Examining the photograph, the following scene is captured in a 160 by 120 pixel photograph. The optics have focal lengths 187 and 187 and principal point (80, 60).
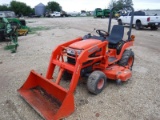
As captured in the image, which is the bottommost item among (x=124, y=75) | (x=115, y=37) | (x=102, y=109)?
(x=102, y=109)

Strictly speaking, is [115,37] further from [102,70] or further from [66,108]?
[66,108]

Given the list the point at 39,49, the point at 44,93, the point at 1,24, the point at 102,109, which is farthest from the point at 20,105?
the point at 1,24

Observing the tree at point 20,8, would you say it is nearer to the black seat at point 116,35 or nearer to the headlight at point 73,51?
the black seat at point 116,35

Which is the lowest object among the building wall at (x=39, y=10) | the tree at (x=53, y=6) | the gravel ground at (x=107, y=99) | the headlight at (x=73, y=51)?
the gravel ground at (x=107, y=99)

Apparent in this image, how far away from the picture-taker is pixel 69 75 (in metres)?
4.94

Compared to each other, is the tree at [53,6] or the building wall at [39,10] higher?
the tree at [53,6]

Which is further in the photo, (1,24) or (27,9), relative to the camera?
(27,9)

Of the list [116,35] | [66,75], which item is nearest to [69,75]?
[66,75]

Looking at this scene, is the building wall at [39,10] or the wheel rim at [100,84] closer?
the wheel rim at [100,84]

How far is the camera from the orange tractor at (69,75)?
3456 mm

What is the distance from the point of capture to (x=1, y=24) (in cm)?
1105

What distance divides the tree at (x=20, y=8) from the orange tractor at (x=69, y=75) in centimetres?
5619

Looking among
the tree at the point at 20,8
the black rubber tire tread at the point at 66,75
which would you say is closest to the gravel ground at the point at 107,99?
the black rubber tire tread at the point at 66,75

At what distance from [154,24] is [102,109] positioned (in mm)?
13690
